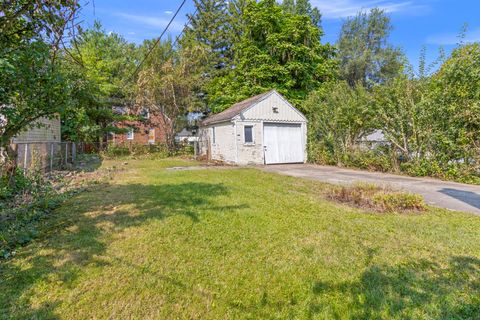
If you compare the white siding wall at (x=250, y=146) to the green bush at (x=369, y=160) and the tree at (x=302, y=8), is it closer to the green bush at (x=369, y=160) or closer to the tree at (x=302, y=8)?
the green bush at (x=369, y=160)

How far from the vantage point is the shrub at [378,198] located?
5.09 meters

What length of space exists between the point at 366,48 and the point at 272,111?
79.8ft

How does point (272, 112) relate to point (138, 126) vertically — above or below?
below

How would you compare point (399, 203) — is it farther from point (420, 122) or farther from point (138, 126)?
point (138, 126)

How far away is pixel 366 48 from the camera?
31750 millimetres

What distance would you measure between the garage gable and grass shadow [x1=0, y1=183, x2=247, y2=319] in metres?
7.80

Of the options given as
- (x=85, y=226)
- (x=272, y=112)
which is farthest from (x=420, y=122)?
(x=85, y=226)

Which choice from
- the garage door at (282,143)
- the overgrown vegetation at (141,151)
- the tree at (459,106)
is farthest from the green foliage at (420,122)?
the overgrown vegetation at (141,151)

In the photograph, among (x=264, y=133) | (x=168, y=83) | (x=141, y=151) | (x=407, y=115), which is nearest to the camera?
(x=407, y=115)

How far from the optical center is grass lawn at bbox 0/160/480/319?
2.34 metres

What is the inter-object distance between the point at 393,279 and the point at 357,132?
10154 millimetres

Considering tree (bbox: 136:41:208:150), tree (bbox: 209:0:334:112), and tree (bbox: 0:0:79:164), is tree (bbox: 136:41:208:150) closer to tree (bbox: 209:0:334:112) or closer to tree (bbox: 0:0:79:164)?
tree (bbox: 209:0:334:112)

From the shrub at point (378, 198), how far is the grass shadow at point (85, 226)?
7.82 feet

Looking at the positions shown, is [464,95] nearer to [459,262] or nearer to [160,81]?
[459,262]
